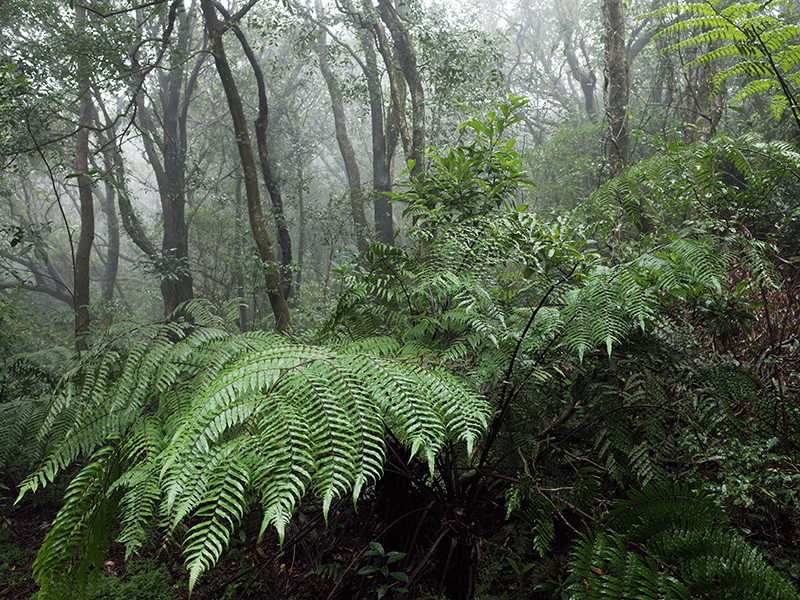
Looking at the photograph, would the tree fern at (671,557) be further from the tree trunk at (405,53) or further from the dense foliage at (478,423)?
the tree trunk at (405,53)

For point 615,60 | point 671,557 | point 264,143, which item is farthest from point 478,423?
point 264,143

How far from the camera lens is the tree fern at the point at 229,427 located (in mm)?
874

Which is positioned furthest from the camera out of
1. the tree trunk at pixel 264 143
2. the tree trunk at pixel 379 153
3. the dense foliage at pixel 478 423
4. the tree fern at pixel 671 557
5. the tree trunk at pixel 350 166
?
the tree trunk at pixel 350 166

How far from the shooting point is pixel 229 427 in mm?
1068

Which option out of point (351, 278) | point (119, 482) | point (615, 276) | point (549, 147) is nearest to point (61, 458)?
point (119, 482)

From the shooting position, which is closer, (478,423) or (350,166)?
(478,423)

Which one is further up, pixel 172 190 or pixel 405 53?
pixel 405 53

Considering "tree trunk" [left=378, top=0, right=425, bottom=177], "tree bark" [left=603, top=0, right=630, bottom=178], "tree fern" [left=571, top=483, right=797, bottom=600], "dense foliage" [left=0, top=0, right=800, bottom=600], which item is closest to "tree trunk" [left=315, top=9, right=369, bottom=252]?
"tree trunk" [left=378, top=0, right=425, bottom=177]

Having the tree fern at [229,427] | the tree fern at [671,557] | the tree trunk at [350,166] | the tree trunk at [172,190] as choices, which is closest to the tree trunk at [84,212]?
the tree trunk at [172,190]

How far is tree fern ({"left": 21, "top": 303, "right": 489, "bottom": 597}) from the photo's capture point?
0.87m

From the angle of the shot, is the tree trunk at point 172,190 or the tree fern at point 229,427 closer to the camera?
the tree fern at point 229,427

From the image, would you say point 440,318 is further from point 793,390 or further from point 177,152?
point 177,152

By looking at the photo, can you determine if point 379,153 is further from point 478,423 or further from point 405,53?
point 478,423

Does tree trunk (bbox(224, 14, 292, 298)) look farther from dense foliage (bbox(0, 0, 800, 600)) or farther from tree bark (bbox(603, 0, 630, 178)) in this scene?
dense foliage (bbox(0, 0, 800, 600))
